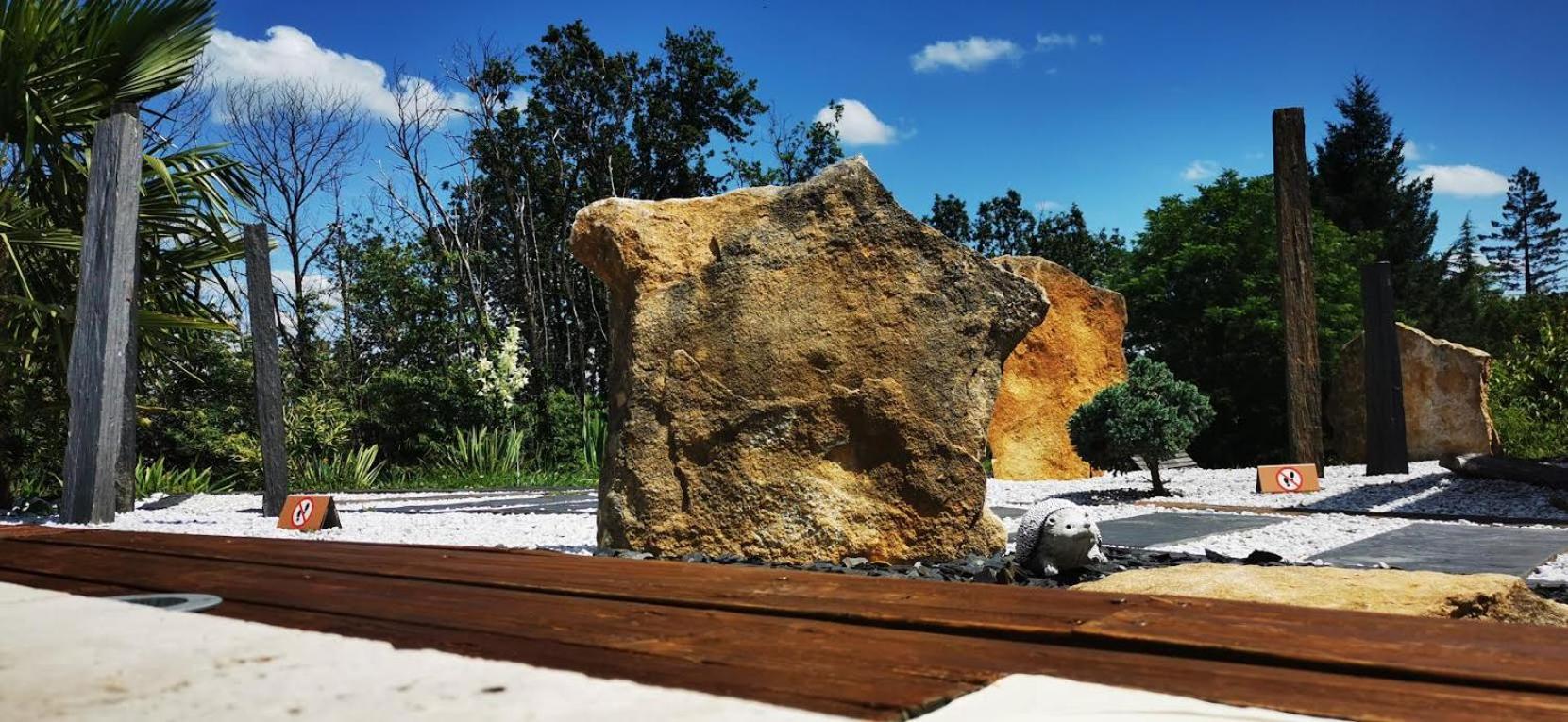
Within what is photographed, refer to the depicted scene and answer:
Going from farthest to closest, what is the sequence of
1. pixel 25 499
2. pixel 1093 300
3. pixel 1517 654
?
pixel 1093 300 → pixel 25 499 → pixel 1517 654

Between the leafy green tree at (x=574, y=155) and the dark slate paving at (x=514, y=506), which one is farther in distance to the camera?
the leafy green tree at (x=574, y=155)

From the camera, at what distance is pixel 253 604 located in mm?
1760

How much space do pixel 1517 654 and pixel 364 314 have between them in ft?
59.8

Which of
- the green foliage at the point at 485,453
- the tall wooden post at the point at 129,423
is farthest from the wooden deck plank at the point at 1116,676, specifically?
the green foliage at the point at 485,453

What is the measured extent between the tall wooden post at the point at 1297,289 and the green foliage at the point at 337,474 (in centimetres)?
1000

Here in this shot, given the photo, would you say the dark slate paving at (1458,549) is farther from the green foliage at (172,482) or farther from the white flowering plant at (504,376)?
the white flowering plant at (504,376)

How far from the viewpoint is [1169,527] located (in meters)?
6.59

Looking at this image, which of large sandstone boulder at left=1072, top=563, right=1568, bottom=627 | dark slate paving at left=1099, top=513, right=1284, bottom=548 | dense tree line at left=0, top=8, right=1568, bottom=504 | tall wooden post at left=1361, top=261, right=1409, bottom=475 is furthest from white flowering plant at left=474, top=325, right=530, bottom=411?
large sandstone boulder at left=1072, top=563, right=1568, bottom=627

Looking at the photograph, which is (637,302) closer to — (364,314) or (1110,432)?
(1110,432)

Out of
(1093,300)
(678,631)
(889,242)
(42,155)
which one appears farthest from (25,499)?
(1093,300)

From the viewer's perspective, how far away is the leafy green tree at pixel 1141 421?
9.04 meters

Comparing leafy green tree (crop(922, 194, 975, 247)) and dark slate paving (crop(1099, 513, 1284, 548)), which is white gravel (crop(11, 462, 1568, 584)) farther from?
leafy green tree (crop(922, 194, 975, 247))

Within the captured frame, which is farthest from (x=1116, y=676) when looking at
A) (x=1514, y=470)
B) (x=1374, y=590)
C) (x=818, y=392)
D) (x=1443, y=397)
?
(x=1443, y=397)

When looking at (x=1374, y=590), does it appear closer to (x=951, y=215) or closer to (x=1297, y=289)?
(x=1297, y=289)
